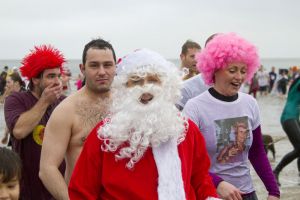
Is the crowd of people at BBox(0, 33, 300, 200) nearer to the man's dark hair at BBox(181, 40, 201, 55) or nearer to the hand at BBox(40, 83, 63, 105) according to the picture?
the hand at BBox(40, 83, 63, 105)

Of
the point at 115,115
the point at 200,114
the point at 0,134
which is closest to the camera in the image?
the point at 115,115

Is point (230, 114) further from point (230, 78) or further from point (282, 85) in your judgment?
point (282, 85)

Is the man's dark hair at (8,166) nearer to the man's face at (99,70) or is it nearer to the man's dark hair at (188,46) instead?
the man's face at (99,70)

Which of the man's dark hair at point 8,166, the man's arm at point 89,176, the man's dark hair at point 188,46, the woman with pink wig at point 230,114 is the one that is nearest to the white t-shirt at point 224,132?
the woman with pink wig at point 230,114

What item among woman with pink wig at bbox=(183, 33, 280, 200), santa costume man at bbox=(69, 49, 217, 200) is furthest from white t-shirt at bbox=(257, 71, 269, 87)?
santa costume man at bbox=(69, 49, 217, 200)

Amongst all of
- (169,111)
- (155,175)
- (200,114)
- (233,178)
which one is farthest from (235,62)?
(155,175)

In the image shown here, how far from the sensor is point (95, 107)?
4449 mm

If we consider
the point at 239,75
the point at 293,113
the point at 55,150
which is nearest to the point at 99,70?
the point at 55,150

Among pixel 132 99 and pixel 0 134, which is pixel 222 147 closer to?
pixel 132 99

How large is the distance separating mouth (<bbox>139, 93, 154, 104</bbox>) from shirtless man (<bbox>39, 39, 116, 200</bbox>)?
3.28ft

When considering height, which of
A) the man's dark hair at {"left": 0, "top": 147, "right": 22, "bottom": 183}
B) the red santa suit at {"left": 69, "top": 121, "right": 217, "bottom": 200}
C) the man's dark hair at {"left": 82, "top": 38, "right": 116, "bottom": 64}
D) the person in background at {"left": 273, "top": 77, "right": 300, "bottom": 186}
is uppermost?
the man's dark hair at {"left": 82, "top": 38, "right": 116, "bottom": 64}

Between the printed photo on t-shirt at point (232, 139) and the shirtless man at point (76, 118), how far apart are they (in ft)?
2.94

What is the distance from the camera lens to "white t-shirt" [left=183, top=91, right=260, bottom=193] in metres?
4.32

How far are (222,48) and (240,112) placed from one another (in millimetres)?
533
